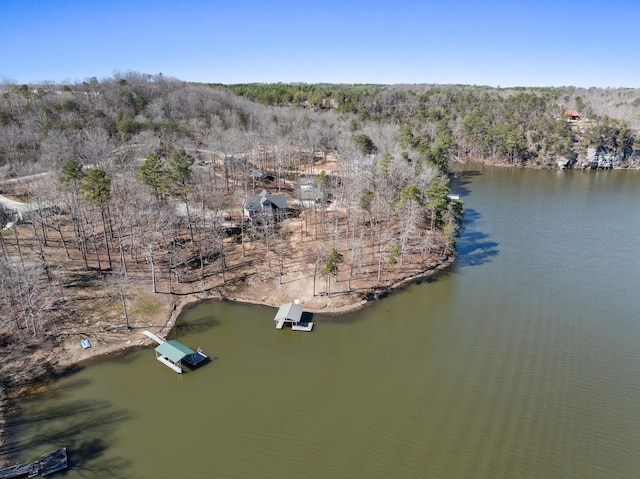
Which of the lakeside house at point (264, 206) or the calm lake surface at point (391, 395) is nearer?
the calm lake surface at point (391, 395)

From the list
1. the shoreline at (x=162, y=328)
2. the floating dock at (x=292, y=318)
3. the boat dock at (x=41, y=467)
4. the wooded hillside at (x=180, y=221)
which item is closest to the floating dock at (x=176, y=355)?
the shoreline at (x=162, y=328)

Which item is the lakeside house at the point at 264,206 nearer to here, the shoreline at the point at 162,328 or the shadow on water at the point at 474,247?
the shoreline at the point at 162,328

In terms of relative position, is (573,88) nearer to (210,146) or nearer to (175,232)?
(210,146)

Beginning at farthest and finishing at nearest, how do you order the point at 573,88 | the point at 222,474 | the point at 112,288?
the point at 573,88
the point at 112,288
the point at 222,474

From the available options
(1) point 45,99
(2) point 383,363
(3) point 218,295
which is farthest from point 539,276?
(1) point 45,99

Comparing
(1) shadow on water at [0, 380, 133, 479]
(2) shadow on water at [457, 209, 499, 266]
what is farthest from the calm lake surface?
(2) shadow on water at [457, 209, 499, 266]

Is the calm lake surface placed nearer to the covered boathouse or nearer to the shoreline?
the covered boathouse
